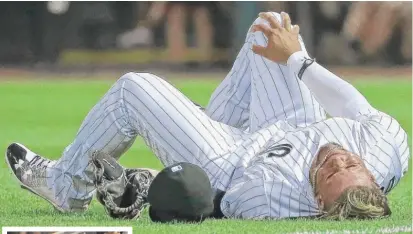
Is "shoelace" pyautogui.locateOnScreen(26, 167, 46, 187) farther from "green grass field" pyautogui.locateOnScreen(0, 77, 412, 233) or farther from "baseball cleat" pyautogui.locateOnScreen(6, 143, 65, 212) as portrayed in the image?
"green grass field" pyautogui.locateOnScreen(0, 77, 412, 233)

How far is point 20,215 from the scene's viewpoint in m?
5.09

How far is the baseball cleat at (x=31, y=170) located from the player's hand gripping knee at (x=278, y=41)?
3.14 ft

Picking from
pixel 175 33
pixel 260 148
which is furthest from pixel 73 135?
pixel 175 33

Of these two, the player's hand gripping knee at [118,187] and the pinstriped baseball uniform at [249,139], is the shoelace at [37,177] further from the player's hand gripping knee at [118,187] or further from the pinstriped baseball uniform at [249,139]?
the player's hand gripping knee at [118,187]

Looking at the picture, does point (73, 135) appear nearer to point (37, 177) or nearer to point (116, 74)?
point (37, 177)

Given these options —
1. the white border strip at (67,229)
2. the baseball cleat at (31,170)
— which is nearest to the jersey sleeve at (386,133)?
the white border strip at (67,229)

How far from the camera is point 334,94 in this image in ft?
16.0

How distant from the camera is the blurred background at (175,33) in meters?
15.0

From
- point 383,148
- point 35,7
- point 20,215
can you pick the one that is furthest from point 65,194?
point 35,7

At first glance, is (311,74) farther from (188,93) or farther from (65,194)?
(188,93)

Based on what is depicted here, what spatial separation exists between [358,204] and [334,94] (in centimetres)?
62

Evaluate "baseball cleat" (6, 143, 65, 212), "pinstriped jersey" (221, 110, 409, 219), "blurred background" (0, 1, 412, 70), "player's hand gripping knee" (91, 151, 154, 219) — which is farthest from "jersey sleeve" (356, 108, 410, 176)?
"blurred background" (0, 1, 412, 70)

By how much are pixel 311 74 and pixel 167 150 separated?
0.62 m

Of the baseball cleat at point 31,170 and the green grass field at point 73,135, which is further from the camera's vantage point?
the baseball cleat at point 31,170
